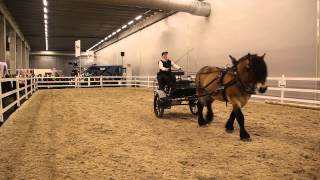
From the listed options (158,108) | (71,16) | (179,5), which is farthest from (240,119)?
(71,16)

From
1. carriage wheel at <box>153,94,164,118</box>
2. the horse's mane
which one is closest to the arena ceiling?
carriage wheel at <box>153,94,164,118</box>

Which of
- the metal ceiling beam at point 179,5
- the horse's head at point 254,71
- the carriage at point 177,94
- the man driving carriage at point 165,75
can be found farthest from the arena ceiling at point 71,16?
the horse's head at point 254,71

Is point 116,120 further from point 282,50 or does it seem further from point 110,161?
point 282,50

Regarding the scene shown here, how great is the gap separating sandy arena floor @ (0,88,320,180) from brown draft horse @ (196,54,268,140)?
0.57m

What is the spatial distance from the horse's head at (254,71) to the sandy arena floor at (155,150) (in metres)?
1.04

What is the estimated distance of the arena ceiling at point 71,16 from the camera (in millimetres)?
22844

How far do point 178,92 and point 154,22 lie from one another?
1887cm

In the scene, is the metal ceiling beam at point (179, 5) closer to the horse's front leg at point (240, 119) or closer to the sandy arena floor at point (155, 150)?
the sandy arena floor at point (155, 150)

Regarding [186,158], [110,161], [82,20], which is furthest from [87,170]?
[82,20]

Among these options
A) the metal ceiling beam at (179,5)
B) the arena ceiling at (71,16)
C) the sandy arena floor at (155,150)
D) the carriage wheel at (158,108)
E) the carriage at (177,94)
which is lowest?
the sandy arena floor at (155,150)

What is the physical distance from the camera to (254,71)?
5.30 m

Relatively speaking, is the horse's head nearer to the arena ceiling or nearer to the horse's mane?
the horse's mane

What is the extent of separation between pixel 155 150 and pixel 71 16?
24932 mm

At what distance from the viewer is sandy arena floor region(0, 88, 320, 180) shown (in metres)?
3.86
